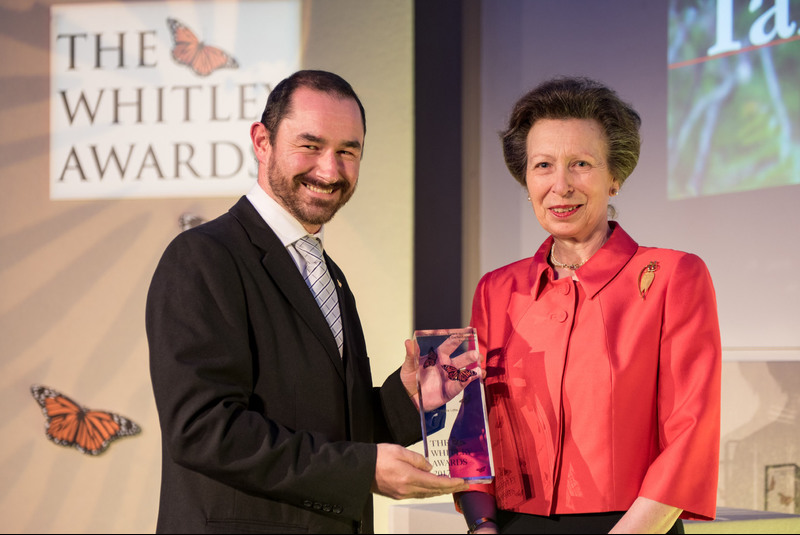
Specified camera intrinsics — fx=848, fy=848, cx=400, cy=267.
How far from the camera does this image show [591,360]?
180cm

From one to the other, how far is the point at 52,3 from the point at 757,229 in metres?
3.69

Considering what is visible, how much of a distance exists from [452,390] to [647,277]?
0.48m

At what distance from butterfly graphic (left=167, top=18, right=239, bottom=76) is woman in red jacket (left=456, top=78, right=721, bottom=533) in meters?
2.74

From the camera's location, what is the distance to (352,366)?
6.02 feet

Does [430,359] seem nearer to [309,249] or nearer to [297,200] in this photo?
[309,249]

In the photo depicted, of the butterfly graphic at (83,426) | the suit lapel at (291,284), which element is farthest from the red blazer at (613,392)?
the butterfly graphic at (83,426)

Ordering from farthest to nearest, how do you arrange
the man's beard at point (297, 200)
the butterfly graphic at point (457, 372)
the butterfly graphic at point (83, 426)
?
the butterfly graphic at point (83, 426), the man's beard at point (297, 200), the butterfly graphic at point (457, 372)

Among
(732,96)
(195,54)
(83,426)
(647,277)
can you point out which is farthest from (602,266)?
(83,426)

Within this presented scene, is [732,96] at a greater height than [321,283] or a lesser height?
greater

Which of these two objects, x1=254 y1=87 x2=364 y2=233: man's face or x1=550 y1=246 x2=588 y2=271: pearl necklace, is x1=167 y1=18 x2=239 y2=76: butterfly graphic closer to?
x1=254 y1=87 x2=364 y2=233: man's face

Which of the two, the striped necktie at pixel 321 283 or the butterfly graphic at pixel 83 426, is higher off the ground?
the striped necktie at pixel 321 283

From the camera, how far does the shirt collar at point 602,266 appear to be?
1.86m

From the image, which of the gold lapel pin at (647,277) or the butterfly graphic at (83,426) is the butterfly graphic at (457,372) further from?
the butterfly graphic at (83,426)

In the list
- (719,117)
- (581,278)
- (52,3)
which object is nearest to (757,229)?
(719,117)
